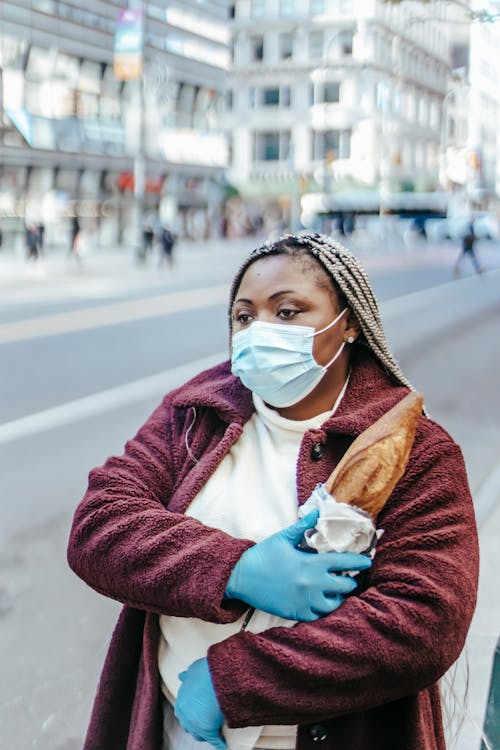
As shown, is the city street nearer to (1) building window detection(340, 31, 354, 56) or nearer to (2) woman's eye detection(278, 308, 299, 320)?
(2) woman's eye detection(278, 308, 299, 320)

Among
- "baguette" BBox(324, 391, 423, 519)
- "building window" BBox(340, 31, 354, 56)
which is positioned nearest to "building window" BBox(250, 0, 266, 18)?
"building window" BBox(340, 31, 354, 56)

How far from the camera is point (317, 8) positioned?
4719cm

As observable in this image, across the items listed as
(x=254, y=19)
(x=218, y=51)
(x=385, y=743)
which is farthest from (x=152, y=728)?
(x=254, y=19)

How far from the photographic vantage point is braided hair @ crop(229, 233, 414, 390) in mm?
2020

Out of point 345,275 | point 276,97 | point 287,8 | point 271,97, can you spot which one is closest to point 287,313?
point 345,275

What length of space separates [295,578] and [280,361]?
49 centimetres

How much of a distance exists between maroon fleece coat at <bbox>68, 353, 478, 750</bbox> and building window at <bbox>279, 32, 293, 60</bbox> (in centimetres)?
5689

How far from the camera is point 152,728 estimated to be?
6.39 ft

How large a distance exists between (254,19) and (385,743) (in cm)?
5616

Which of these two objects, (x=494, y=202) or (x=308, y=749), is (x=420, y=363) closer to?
(x=308, y=749)

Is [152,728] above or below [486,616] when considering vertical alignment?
above

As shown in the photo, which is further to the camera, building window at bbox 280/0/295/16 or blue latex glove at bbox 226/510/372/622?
building window at bbox 280/0/295/16

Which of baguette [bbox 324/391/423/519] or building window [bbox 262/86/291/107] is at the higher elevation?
building window [bbox 262/86/291/107]

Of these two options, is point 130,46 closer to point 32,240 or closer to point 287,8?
point 32,240
